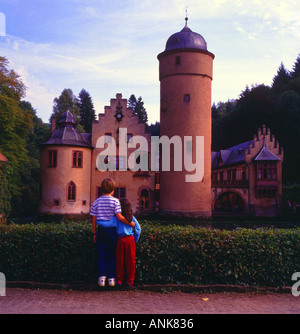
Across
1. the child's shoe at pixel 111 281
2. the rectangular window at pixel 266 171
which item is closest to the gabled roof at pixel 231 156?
the rectangular window at pixel 266 171

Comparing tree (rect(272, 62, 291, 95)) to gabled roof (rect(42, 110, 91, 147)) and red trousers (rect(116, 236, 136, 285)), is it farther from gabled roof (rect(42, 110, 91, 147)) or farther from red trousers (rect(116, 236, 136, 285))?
red trousers (rect(116, 236, 136, 285))

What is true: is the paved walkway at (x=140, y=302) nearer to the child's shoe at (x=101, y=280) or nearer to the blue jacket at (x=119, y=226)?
the child's shoe at (x=101, y=280)

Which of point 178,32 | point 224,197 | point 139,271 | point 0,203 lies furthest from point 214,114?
point 139,271

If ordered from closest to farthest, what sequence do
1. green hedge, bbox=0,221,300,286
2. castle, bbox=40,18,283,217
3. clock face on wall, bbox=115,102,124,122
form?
1. green hedge, bbox=0,221,300,286
2. castle, bbox=40,18,283,217
3. clock face on wall, bbox=115,102,124,122

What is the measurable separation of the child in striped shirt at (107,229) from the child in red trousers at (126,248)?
0.36 ft

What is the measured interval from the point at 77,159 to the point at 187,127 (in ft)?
36.2

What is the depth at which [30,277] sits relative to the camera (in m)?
7.86

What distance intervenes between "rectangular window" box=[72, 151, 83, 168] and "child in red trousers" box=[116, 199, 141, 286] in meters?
26.1

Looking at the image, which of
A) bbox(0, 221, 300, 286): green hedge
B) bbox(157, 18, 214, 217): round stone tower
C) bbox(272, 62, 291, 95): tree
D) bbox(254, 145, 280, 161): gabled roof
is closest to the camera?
bbox(0, 221, 300, 286): green hedge

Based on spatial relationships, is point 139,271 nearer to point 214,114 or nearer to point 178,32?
point 178,32

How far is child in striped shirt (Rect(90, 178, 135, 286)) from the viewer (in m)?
7.28

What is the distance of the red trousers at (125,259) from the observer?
7.27 meters

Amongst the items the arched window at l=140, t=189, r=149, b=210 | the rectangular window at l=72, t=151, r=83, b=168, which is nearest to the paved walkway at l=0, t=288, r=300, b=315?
the rectangular window at l=72, t=151, r=83, b=168
